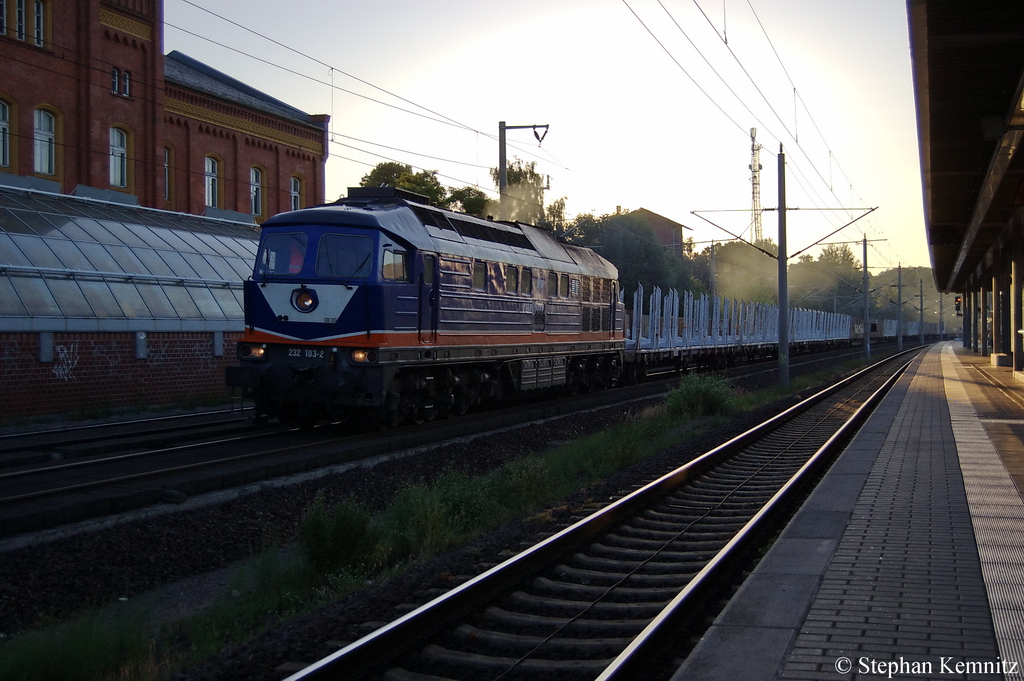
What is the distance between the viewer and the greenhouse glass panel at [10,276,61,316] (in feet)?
59.1

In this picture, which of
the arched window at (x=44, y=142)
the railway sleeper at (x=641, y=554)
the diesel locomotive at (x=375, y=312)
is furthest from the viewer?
the arched window at (x=44, y=142)

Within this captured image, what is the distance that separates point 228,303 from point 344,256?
1025 cm

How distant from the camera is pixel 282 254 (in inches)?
580

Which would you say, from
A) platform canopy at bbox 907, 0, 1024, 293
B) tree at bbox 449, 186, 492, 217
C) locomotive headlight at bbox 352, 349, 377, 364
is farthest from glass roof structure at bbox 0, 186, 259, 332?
tree at bbox 449, 186, 492, 217

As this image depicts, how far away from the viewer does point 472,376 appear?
17.5 meters

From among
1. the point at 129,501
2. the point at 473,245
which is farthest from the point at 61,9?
the point at 129,501

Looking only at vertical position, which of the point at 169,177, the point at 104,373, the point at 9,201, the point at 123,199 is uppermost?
the point at 169,177

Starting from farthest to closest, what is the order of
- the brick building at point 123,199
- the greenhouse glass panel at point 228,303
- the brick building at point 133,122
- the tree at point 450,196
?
the tree at point 450,196 < the brick building at point 133,122 < the greenhouse glass panel at point 228,303 < the brick building at point 123,199

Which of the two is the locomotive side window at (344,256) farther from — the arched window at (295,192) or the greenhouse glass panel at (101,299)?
the arched window at (295,192)

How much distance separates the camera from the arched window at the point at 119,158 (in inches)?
1244

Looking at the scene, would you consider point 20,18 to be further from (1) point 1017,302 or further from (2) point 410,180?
(1) point 1017,302

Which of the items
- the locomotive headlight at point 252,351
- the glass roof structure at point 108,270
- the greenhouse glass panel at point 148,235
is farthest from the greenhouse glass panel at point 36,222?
the locomotive headlight at point 252,351

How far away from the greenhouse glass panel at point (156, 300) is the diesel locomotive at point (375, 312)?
6.92 metres

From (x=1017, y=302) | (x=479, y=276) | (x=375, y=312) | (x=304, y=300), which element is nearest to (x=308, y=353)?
(x=304, y=300)
